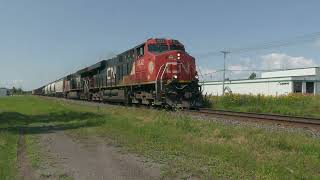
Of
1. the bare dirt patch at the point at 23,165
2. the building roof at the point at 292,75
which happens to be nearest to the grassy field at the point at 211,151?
the bare dirt patch at the point at 23,165

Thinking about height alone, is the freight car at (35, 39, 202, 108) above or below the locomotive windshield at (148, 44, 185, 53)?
below

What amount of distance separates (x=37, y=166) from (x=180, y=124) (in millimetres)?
6818

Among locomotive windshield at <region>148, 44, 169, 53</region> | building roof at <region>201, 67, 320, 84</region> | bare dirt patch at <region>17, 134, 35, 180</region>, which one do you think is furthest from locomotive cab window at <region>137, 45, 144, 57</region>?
building roof at <region>201, 67, 320, 84</region>

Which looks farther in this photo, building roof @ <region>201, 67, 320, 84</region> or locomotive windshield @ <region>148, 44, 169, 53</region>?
building roof @ <region>201, 67, 320, 84</region>

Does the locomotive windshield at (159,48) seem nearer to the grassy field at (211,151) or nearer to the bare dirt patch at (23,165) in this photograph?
the grassy field at (211,151)

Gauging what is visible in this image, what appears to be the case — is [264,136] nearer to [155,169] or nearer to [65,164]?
[155,169]

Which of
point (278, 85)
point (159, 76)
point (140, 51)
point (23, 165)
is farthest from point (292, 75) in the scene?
point (23, 165)

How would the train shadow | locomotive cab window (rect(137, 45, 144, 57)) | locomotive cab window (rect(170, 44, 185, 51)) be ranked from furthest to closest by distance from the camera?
1. locomotive cab window (rect(137, 45, 144, 57))
2. locomotive cab window (rect(170, 44, 185, 51))
3. the train shadow

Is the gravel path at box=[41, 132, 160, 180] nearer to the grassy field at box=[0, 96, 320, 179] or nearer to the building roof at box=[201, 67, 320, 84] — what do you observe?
the grassy field at box=[0, 96, 320, 179]

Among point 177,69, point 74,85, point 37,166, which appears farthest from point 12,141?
point 74,85

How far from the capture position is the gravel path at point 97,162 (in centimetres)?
768

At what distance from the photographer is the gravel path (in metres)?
7.68

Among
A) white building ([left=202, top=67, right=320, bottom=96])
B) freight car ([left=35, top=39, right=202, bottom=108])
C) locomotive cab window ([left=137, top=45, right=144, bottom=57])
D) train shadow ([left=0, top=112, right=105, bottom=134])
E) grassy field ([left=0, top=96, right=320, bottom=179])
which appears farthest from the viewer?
white building ([left=202, top=67, right=320, bottom=96])

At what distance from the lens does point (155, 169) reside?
8070mm
